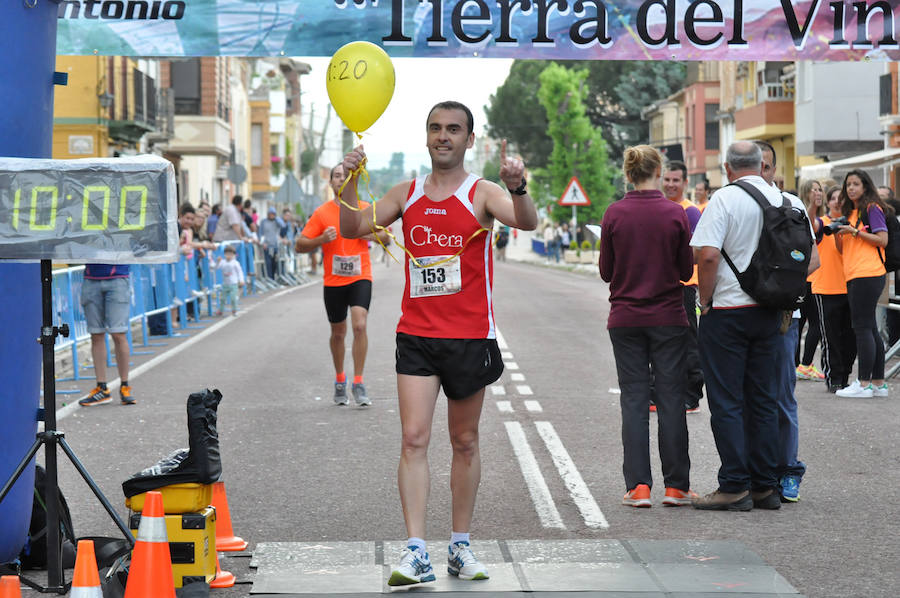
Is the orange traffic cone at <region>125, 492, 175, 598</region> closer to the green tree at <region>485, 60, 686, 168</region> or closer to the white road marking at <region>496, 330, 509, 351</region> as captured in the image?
the white road marking at <region>496, 330, 509, 351</region>

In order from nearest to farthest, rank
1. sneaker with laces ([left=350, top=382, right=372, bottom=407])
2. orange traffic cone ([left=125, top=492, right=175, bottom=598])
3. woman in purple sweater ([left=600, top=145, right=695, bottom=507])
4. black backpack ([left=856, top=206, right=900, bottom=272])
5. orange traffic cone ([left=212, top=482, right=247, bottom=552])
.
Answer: orange traffic cone ([left=125, top=492, right=175, bottom=598]) → orange traffic cone ([left=212, top=482, right=247, bottom=552]) → woman in purple sweater ([left=600, top=145, right=695, bottom=507]) → sneaker with laces ([left=350, top=382, right=372, bottom=407]) → black backpack ([left=856, top=206, right=900, bottom=272])

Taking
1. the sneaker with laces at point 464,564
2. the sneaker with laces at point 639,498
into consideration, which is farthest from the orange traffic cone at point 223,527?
the sneaker with laces at point 639,498

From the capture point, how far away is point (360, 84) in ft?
20.2

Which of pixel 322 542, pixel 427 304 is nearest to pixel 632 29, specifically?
pixel 427 304

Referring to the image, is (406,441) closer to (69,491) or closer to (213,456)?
(213,456)

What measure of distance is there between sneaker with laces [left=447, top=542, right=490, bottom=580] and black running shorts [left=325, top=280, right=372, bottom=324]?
5695 mm

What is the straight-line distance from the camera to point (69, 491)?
27.2 ft

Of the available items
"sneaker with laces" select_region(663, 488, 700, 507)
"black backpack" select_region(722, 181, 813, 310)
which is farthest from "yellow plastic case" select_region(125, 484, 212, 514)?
"black backpack" select_region(722, 181, 813, 310)

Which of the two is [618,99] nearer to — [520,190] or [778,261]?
[778,261]

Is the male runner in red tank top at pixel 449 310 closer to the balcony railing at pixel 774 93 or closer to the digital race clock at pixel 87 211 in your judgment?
the digital race clock at pixel 87 211

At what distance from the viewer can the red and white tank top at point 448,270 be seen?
6078 millimetres

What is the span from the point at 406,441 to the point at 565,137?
6590cm

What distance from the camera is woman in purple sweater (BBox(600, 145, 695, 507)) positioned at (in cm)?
788

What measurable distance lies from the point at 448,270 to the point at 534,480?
2838 mm
